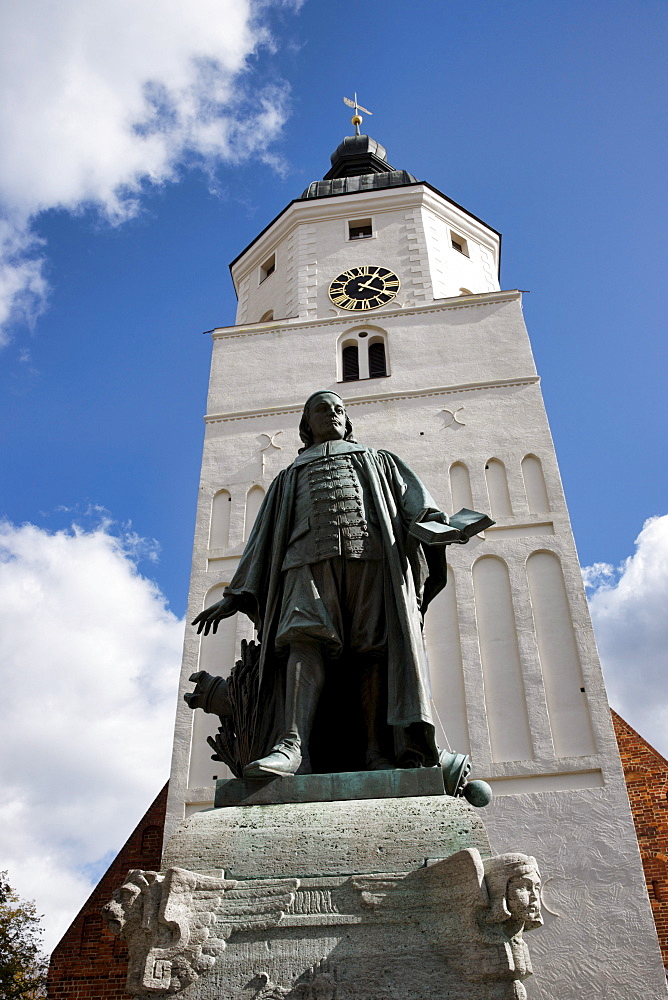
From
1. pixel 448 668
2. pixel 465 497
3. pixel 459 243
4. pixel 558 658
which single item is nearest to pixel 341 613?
pixel 448 668

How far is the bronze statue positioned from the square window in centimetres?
1490

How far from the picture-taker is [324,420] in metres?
4.38

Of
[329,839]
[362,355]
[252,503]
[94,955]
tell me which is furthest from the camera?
[362,355]

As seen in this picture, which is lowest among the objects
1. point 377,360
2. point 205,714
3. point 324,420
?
point 324,420

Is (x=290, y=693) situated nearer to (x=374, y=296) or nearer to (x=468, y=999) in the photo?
(x=468, y=999)

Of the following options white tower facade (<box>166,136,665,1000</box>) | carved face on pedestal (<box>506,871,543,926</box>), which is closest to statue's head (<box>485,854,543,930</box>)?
carved face on pedestal (<box>506,871,543,926</box>)

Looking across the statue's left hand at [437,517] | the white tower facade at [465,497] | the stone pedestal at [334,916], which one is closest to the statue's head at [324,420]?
the statue's left hand at [437,517]

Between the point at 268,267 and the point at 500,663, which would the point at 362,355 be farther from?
the point at 500,663

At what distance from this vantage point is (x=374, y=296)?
53.6 feet

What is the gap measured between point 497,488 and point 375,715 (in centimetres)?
959

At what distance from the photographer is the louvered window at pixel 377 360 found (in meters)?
15.0

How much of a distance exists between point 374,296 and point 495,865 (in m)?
14.6

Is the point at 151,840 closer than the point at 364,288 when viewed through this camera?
Yes

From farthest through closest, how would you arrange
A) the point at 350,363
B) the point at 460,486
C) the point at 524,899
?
the point at 350,363, the point at 460,486, the point at 524,899
